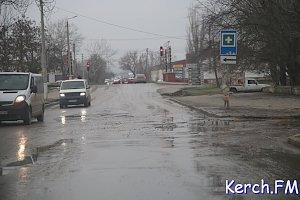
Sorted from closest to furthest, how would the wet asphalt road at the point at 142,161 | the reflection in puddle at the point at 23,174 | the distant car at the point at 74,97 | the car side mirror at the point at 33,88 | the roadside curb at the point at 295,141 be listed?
the wet asphalt road at the point at 142,161 → the reflection in puddle at the point at 23,174 → the roadside curb at the point at 295,141 → the car side mirror at the point at 33,88 → the distant car at the point at 74,97

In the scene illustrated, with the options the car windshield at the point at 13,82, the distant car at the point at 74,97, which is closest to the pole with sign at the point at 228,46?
the car windshield at the point at 13,82

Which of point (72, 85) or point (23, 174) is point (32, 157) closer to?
point (23, 174)

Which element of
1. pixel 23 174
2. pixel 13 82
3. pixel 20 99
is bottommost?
pixel 23 174

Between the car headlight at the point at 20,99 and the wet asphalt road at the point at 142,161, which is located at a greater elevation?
the car headlight at the point at 20,99

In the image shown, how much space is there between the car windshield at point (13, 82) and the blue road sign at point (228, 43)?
886 cm

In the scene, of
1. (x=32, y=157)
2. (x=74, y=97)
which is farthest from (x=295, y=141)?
(x=74, y=97)

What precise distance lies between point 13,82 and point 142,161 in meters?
11.1

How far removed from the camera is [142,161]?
9.68m

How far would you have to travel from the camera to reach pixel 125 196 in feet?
22.6

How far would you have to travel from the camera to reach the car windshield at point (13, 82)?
62.4ft

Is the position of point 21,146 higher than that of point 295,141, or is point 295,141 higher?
point 295,141

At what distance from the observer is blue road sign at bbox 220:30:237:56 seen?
21891 millimetres

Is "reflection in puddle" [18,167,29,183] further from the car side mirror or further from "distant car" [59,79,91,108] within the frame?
"distant car" [59,79,91,108]

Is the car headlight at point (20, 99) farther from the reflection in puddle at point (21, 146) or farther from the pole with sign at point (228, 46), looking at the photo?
the pole with sign at point (228, 46)
